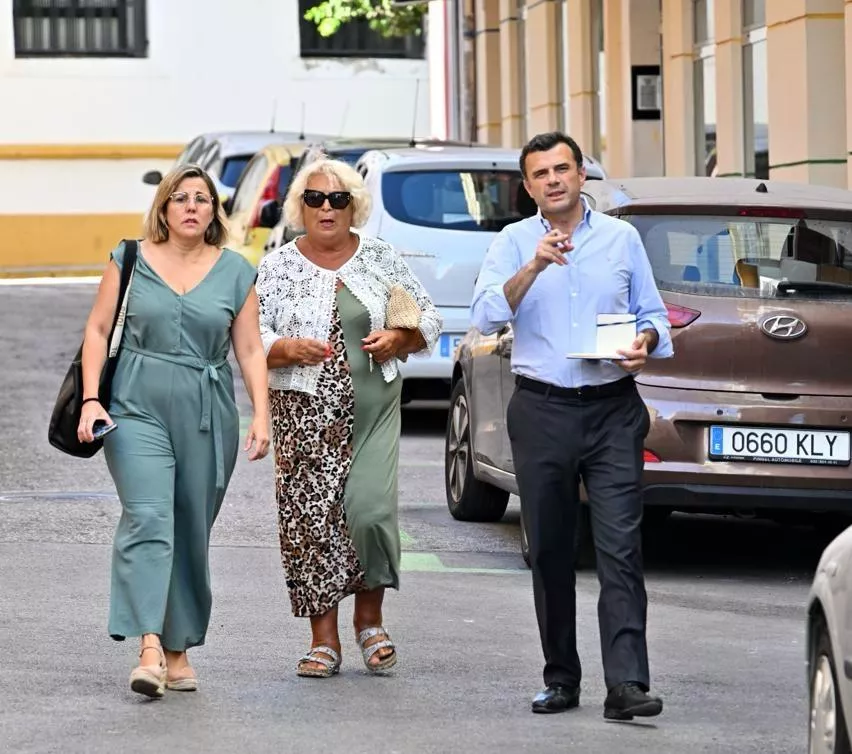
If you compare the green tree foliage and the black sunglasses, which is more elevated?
the green tree foliage

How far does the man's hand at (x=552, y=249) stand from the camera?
662 centimetres

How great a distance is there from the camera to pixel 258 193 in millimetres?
20594

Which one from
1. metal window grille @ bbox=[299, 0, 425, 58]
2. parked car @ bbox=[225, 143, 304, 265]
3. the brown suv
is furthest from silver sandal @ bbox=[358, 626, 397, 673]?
metal window grille @ bbox=[299, 0, 425, 58]

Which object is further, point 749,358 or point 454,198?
point 454,198

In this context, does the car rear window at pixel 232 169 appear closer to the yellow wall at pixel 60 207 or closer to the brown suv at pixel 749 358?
Answer: the yellow wall at pixel 60 207

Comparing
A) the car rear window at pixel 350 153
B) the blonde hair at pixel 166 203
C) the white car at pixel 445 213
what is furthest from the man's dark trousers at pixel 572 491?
the car rear window at pixel 350 153

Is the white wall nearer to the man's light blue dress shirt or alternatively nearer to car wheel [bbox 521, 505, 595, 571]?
car wheel [bbox 521, 505, 595, 571]

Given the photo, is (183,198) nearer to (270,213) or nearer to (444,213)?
(444,213)

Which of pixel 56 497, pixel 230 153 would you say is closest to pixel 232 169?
pixel 230 153

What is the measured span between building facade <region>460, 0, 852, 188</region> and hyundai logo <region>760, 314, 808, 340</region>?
672 centimetres

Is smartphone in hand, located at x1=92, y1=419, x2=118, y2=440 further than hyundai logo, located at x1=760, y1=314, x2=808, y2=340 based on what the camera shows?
No

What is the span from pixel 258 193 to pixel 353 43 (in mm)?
18631

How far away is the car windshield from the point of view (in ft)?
31.0

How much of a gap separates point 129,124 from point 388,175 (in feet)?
76.0
